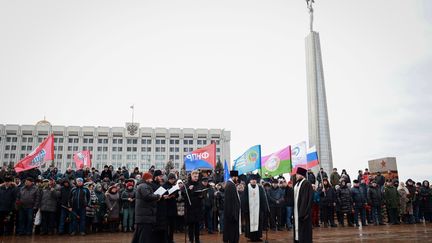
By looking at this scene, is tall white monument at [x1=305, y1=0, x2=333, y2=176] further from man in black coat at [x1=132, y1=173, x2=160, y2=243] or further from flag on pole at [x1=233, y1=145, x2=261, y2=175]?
man in black coat at [x1=132, y1=173, x2=160, y2=243]

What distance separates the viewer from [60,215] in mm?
13375

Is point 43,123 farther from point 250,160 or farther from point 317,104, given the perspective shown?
point 250,160

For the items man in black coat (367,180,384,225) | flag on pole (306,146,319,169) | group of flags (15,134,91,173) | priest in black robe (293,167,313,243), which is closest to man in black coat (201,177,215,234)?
priest in black robe (293,167,313,243)

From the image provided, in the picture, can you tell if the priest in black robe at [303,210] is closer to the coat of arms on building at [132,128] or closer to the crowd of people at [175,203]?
the crowd of people at [175,203]

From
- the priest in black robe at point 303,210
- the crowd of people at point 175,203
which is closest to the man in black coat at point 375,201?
the crowd of people at point 175,203

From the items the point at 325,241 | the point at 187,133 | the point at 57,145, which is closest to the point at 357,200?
the point at 325,241

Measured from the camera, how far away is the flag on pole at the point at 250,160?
46.3 feet

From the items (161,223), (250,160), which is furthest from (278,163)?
(161,223)

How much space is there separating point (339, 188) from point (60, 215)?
11.5 meters

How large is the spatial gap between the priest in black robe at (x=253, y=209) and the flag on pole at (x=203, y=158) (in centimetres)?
594

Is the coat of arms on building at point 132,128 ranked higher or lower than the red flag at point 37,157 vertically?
higher

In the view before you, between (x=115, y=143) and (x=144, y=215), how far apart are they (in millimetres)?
107393

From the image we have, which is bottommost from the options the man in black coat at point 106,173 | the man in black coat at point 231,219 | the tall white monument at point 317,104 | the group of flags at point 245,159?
the man in black coat at point 231,219

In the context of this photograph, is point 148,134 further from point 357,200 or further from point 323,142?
point 357,200
